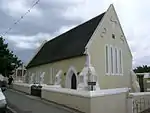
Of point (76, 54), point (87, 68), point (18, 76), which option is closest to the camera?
point (87, 68)

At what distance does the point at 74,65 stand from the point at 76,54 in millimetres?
1373

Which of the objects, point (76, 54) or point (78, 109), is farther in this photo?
point (76, 54)

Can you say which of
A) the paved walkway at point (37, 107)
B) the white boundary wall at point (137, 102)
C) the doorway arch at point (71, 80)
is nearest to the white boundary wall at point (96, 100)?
the white boundary wall at point (137, 102)

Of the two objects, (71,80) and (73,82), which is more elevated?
(71,80)

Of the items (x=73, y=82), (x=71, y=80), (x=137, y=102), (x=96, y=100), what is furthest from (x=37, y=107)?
(x=71, y=80)

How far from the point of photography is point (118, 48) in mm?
26656

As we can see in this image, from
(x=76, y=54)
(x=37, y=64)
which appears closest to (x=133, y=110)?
(x=76, y=54)

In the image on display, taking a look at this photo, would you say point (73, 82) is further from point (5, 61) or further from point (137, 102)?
point (137, 102)

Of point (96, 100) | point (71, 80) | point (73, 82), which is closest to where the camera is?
point (96, 100)

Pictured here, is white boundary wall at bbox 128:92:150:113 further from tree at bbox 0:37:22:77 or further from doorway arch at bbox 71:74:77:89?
tree at bbox 0:37:22:77

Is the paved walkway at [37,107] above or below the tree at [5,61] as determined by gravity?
below

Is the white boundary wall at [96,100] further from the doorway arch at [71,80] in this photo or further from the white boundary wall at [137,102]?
the doorway arch at [71,80]

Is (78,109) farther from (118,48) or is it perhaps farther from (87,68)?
(118,48)

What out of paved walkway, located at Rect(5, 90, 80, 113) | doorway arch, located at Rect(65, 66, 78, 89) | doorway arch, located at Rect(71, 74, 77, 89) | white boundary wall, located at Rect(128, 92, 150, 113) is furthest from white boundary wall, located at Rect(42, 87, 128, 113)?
doorway arch, located at Rect(71, 74, 77, 89)
